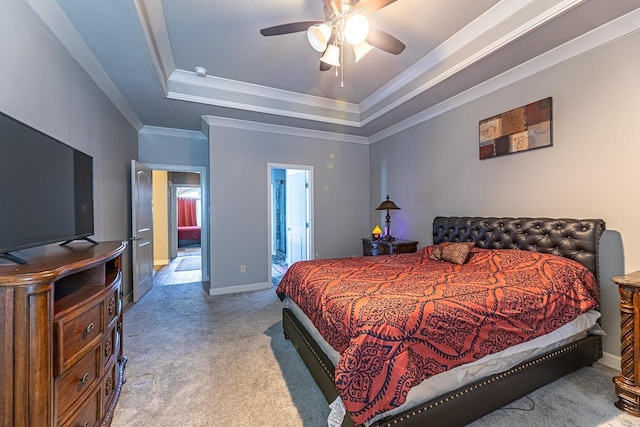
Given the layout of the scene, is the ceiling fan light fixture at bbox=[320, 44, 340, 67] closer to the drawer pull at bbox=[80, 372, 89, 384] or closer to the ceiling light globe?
the ceiling light globe

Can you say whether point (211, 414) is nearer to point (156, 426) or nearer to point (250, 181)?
point (156, 426)

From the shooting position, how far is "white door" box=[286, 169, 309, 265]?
5.05m

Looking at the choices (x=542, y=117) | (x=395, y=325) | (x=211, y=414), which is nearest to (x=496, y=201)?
(x=542, y=117)

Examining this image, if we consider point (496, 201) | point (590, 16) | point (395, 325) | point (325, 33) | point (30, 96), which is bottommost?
point (395, 325)

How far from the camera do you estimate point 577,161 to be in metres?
2.35

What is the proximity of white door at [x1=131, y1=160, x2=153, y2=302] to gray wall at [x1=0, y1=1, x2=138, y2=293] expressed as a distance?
0.14m

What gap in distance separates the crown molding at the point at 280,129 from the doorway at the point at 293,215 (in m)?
0.56

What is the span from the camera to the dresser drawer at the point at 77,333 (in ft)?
3.70

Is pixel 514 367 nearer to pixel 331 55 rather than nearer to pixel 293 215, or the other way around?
pixel 331 55

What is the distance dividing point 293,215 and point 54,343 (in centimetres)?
472

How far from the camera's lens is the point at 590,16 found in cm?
202

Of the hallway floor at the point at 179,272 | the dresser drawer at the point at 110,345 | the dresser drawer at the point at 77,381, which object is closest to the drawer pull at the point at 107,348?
the dresser drawer at the point at 110,345

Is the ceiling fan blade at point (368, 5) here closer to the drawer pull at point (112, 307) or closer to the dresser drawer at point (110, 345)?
the drawer pull at point (112, 307)

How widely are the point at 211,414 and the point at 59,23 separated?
2929mm
